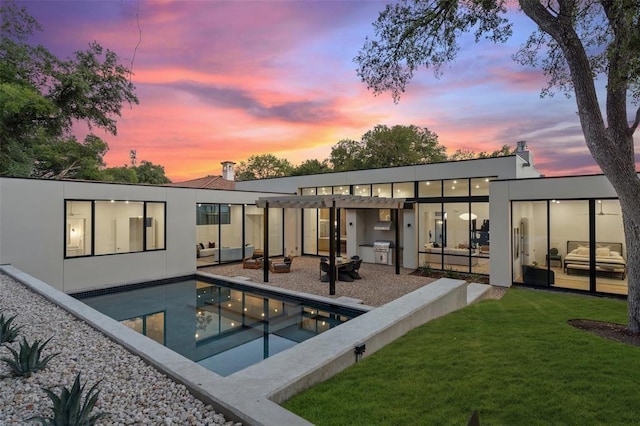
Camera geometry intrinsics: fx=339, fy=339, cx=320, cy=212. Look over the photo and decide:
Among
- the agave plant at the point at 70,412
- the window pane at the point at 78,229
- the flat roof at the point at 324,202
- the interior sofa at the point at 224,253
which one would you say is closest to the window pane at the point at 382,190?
the flat roof at the point at 324,202

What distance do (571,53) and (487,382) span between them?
19.3ft

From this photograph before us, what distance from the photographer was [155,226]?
13008 mm

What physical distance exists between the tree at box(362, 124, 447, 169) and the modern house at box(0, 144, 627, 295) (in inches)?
700

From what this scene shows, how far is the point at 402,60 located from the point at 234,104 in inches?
390

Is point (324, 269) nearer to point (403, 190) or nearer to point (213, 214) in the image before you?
point (403, 190)

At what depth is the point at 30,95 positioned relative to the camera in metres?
13.5

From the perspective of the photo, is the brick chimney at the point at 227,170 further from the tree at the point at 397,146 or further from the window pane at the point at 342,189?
the window pane at the point at 342,189

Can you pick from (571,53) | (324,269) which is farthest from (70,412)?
(324,269)

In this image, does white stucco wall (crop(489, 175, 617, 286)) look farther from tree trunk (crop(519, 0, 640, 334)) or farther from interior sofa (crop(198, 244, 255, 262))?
interior sofa (crop(198, 244, 255, 262))

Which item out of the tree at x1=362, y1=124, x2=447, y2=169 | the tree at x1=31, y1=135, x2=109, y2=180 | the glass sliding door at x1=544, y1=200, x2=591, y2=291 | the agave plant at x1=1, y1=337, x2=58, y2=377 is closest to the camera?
the agave plant at x1=1, y1=337, x2=58, y2=377

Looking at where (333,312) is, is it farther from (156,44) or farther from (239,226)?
(156,44)

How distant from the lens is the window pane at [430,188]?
1397 centimetres

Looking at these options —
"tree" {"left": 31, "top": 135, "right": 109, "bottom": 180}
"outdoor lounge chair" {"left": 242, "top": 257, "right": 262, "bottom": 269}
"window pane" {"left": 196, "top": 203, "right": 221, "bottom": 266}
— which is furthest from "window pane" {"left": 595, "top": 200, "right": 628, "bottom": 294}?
"tree" {"left": 31, "top": 135, "right": 109, "bottom": 180}

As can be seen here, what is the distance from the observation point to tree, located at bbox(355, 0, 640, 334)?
19.3 ft
